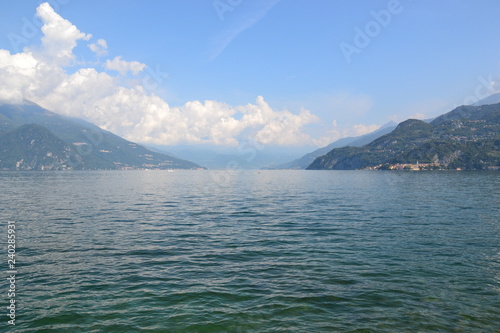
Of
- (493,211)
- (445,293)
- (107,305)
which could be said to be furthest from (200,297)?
(493,211)

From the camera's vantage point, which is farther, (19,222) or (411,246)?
(19,222)

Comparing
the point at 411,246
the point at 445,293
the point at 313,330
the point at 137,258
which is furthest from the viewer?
the point at 411,246

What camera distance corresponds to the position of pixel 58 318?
15.9 metres

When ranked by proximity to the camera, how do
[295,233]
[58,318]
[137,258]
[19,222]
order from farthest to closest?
[19,222], [295,233], [137,258], [58,318]

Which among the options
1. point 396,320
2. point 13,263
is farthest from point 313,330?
point 13,263

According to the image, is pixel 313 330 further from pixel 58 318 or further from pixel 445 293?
pixel 58 318

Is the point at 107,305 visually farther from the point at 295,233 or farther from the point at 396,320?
the point at 295,233

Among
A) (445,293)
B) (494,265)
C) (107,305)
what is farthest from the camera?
(494,265)

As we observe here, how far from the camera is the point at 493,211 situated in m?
51.9

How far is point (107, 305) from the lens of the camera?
57.5 feet

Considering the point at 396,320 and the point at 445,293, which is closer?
the point at 396,320

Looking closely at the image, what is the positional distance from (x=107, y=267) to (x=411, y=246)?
97.1 feet

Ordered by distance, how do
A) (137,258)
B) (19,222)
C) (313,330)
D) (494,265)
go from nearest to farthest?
(313,330) → (494,265) → (137,258) → (19,222)

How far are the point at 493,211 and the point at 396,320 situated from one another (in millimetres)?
51265
